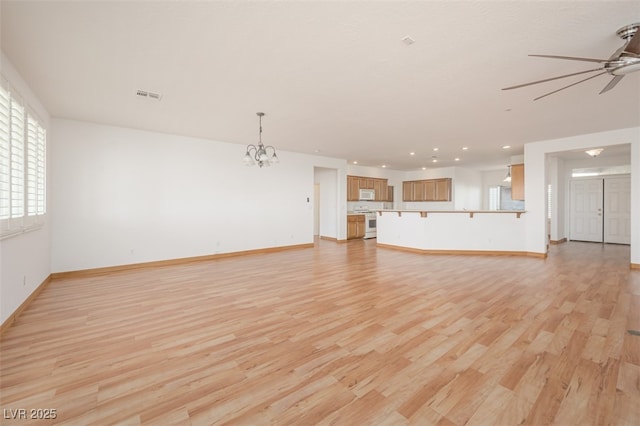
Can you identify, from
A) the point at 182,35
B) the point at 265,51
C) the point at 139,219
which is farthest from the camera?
the point at 139,219

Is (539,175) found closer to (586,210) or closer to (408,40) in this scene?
(586,210)

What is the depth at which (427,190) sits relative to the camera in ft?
36.8

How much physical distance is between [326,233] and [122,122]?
21.7ft

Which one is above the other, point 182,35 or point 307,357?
point 182,35

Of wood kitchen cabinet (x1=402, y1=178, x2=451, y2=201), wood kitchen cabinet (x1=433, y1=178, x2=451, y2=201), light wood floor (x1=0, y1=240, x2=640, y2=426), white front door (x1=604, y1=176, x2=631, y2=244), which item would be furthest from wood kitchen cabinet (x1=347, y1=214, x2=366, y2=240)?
white front door (x1=604, y1=176, x2=631, y2=244)

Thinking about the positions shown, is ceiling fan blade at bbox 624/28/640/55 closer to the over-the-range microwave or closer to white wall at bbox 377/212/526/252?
white wall at bbox 377/212/526/252

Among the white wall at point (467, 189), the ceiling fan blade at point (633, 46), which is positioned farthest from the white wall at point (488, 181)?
the ceiling fan blade at point (633, 46)

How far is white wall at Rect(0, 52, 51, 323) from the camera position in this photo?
2779 mm

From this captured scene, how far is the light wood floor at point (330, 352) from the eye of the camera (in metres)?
1.67

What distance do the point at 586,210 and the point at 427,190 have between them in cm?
491

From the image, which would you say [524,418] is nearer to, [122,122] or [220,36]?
[220,36]

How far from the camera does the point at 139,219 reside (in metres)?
5.51

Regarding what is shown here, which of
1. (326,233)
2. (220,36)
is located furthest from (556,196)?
(220,36)

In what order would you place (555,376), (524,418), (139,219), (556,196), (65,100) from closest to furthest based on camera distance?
(524,418), (555,376), (65,100), (139,219), (556,196)
